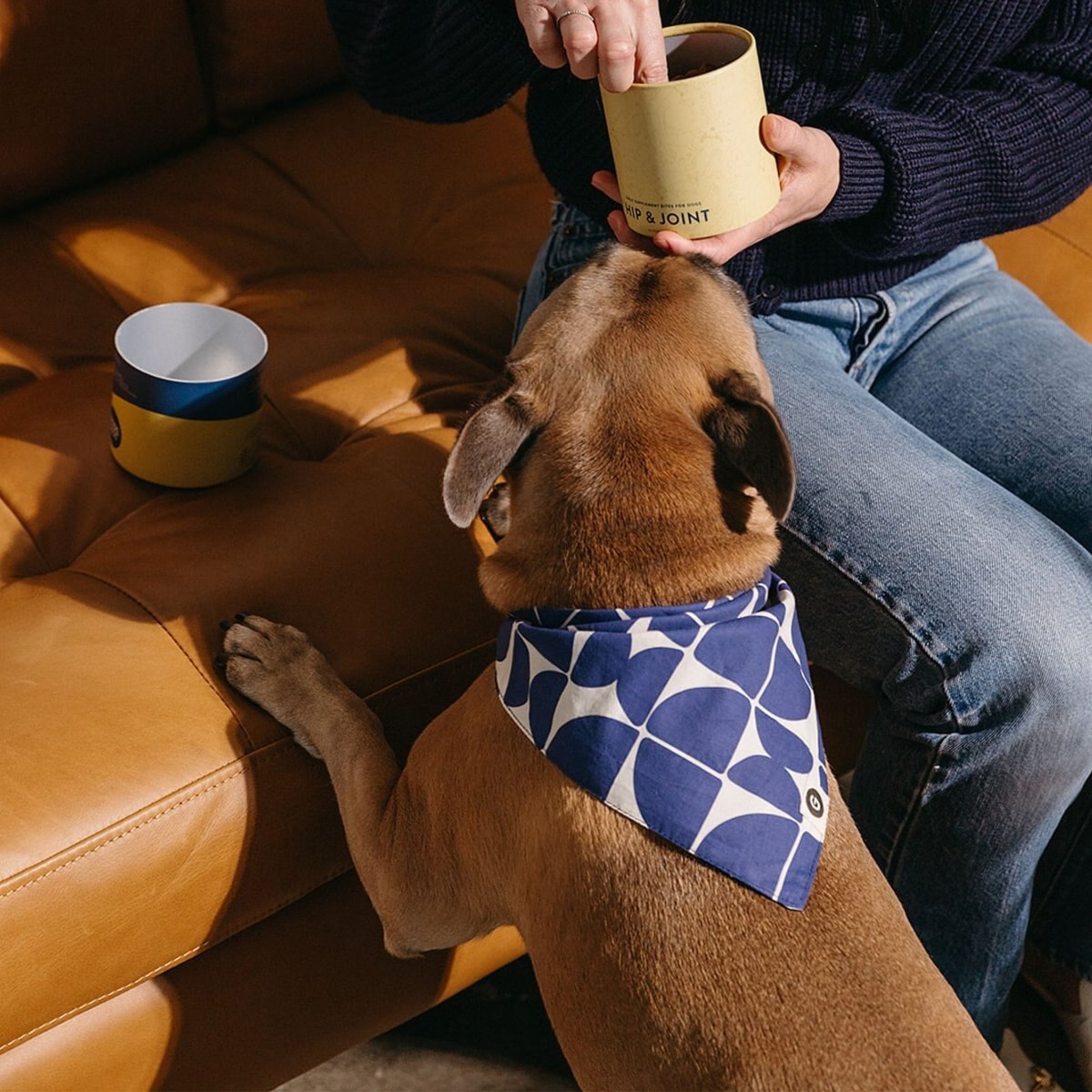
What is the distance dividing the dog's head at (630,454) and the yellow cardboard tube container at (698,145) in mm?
145

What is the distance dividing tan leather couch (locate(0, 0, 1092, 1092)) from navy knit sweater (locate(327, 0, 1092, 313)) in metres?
0.49

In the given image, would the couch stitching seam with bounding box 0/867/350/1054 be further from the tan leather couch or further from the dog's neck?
the dog's neck

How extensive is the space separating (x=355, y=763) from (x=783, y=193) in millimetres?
1016


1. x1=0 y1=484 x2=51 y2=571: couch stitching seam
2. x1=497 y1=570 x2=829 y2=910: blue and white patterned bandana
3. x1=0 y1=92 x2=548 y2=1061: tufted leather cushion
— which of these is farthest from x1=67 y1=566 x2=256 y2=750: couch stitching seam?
x1=497 y1=570 x2=829 y2=910: blue and white patterned bandana

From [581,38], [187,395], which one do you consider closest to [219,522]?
[187,395]

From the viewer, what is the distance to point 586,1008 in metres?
1.52

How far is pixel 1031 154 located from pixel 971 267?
252 mm

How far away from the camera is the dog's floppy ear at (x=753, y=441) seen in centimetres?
154

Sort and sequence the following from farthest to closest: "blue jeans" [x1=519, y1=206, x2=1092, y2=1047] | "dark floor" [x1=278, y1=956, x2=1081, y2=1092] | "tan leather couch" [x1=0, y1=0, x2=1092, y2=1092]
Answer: "dark floor" [x1=278, y1=956, x2=1081, y2=1092] < "blue jeans" [x1=519, y1=206, x2=1092, y2=1047] < "tan leather couch" [x1=0, y1=0, x2=1092, y2=1092]

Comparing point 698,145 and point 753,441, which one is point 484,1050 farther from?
point 698,145

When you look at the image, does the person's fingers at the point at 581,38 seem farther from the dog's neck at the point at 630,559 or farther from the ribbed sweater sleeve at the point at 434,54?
the dog's neck at the point at 630,559

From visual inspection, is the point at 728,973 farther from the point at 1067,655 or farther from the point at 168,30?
the point at 168,30

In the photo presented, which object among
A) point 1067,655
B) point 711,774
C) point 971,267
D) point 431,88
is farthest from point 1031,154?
point 711,774

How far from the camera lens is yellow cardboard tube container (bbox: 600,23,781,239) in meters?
1.43
